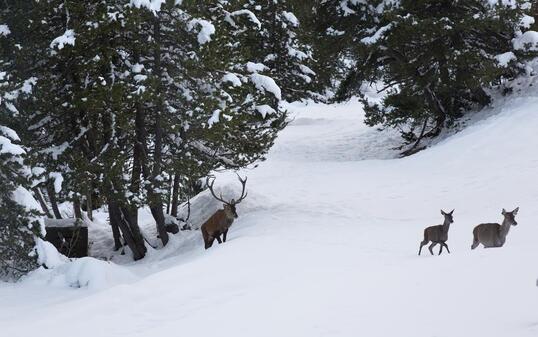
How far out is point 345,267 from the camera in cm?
970

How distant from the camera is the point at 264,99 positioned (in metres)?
15.9

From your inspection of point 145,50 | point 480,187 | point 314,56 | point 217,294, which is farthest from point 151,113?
point 314,56

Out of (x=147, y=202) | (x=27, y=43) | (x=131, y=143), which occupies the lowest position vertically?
(x=147, y=202)

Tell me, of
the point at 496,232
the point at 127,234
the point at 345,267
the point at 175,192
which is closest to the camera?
the point at 496,232

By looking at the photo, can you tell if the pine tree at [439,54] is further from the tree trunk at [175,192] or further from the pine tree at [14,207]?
the pine tree at [14,207]

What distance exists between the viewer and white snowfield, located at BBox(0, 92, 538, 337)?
261 inches

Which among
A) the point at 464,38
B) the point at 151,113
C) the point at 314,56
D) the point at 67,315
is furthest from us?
the point at 314,56

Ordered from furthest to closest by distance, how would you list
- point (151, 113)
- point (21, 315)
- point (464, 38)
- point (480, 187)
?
1. point (464, 38)
2. point (480, 187)
3. point (151, 113)
4. point (21, 315)

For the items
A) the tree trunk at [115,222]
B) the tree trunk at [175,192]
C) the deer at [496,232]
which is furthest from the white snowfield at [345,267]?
the tree trunk at [115,222]

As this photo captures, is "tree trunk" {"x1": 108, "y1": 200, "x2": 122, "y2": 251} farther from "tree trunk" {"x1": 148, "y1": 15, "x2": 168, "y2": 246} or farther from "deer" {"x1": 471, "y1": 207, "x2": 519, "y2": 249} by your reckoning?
"deer" {"x1": 471, "y1": 207, "x2": 519, "y2": 249}

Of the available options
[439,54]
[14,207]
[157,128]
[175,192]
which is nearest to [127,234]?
[175,192]

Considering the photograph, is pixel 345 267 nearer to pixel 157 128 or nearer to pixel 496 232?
pixel 496 232

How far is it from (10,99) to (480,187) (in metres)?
12.0

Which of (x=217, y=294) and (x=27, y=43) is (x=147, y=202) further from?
(x=217, y=294)
